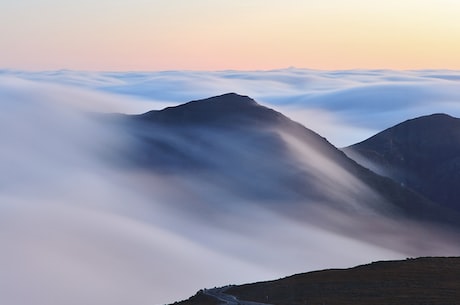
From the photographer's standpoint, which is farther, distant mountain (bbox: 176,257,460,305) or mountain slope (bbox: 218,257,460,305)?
distant mountain (bbox: 176,257,460,305)

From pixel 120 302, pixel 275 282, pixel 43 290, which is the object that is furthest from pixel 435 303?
pixel 43 290

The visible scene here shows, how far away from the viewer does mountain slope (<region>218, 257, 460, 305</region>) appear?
87688 millimetres

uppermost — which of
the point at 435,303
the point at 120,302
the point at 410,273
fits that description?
the point at 120,302

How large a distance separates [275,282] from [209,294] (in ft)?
26.8

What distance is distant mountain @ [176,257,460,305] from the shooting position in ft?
288

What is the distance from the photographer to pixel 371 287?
94.6 meters

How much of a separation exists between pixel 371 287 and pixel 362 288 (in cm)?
118

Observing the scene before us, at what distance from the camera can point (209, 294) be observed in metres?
99.5

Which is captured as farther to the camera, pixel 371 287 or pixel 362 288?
pixel 371 287

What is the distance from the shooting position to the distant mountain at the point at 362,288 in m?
87.8

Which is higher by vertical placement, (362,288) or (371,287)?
(371,287)

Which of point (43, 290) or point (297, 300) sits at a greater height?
point (43, 290)

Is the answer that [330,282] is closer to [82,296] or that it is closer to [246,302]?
[246,302]

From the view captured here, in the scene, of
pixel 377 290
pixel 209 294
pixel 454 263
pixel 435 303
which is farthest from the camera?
pixel 454 263
